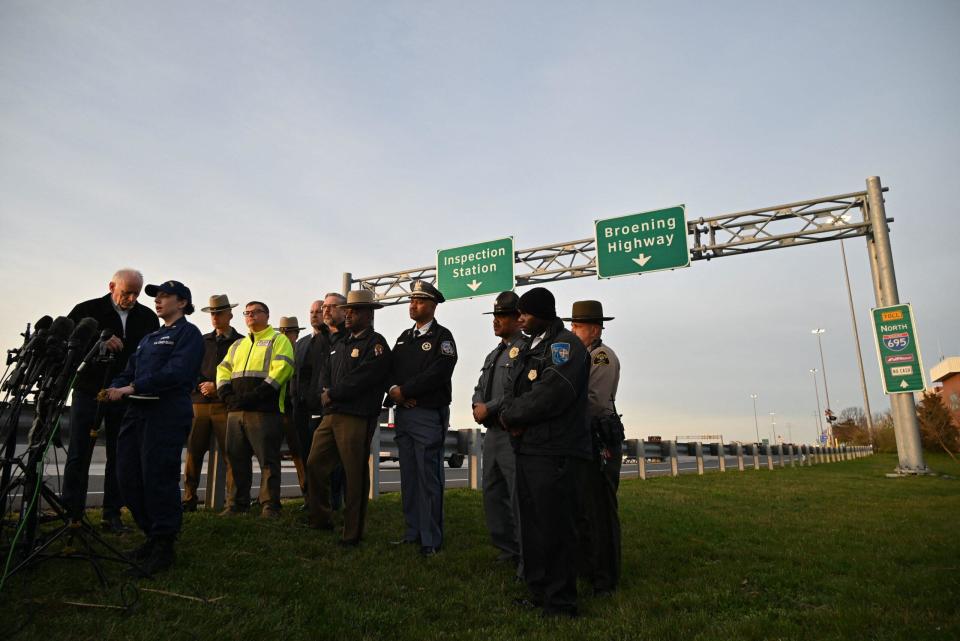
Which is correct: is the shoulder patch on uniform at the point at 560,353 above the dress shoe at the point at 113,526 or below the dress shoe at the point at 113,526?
above

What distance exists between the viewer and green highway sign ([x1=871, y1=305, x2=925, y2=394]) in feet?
50.6

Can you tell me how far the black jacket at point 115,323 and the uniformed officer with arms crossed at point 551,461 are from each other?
3489 mm

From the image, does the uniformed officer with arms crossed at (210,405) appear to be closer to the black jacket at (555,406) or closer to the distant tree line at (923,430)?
the black jacket at (555,406)

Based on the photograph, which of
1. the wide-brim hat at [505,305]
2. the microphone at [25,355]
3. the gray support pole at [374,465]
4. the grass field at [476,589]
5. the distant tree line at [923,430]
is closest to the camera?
the grass field at [476,589]

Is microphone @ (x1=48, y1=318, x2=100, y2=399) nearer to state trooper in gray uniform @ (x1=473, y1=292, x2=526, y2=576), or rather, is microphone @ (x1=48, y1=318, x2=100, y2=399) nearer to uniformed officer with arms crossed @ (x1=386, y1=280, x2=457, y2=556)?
uniformed officer with arms crossed @ (x1=386, y1=280, x2=457, y2=556)

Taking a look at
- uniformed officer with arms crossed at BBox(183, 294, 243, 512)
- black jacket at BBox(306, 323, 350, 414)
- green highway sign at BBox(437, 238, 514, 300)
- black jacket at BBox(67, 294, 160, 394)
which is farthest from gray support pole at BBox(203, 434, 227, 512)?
green highway sign at BBox(437, 238, 514, 300)

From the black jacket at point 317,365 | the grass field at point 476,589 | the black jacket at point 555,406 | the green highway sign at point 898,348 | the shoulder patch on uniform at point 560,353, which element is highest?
the green highway sign at point 898,348

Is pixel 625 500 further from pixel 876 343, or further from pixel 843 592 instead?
pixel 876 343

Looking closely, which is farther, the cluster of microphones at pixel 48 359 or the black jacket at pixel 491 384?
the black jacket at pixel 491 384

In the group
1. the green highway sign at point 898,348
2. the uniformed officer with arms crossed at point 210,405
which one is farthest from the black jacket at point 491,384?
the green highway sign at point 898,348

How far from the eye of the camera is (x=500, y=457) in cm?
530

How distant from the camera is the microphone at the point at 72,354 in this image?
387 cm

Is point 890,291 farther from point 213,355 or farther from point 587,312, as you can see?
point 213,355

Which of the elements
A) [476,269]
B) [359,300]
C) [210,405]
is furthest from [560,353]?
[476,269]
